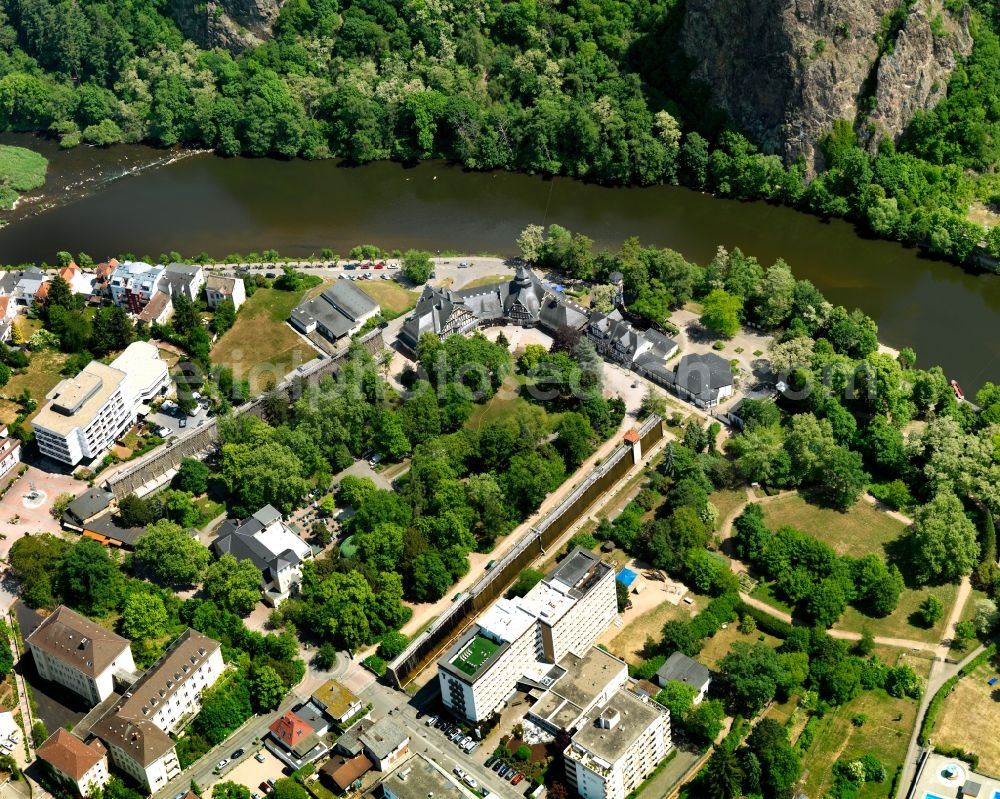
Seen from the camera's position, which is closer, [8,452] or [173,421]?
[8,452]

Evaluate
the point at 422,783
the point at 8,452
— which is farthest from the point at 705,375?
the point at 8,452

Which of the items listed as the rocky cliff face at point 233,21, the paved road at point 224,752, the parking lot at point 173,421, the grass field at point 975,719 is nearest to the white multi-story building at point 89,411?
the parking lot at point 173,421

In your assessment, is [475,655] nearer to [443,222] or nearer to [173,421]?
[173,421]

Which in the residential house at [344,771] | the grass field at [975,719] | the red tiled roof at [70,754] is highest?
the grass field at [975,719]

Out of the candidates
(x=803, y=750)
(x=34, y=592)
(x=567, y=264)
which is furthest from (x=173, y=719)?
(x=567, y=264)

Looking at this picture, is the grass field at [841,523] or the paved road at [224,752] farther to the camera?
the grass field at [841,523]

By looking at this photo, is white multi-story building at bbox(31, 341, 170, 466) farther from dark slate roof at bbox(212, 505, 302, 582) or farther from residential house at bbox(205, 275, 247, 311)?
dark slate roof at bbox(212, 505, 302, 582)

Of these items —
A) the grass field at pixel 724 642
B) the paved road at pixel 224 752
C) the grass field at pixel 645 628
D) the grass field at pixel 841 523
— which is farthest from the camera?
the grass field at pixel 841 523

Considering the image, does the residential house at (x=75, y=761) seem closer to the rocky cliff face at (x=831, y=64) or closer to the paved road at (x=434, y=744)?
the paved road at (x=434, y=744)
